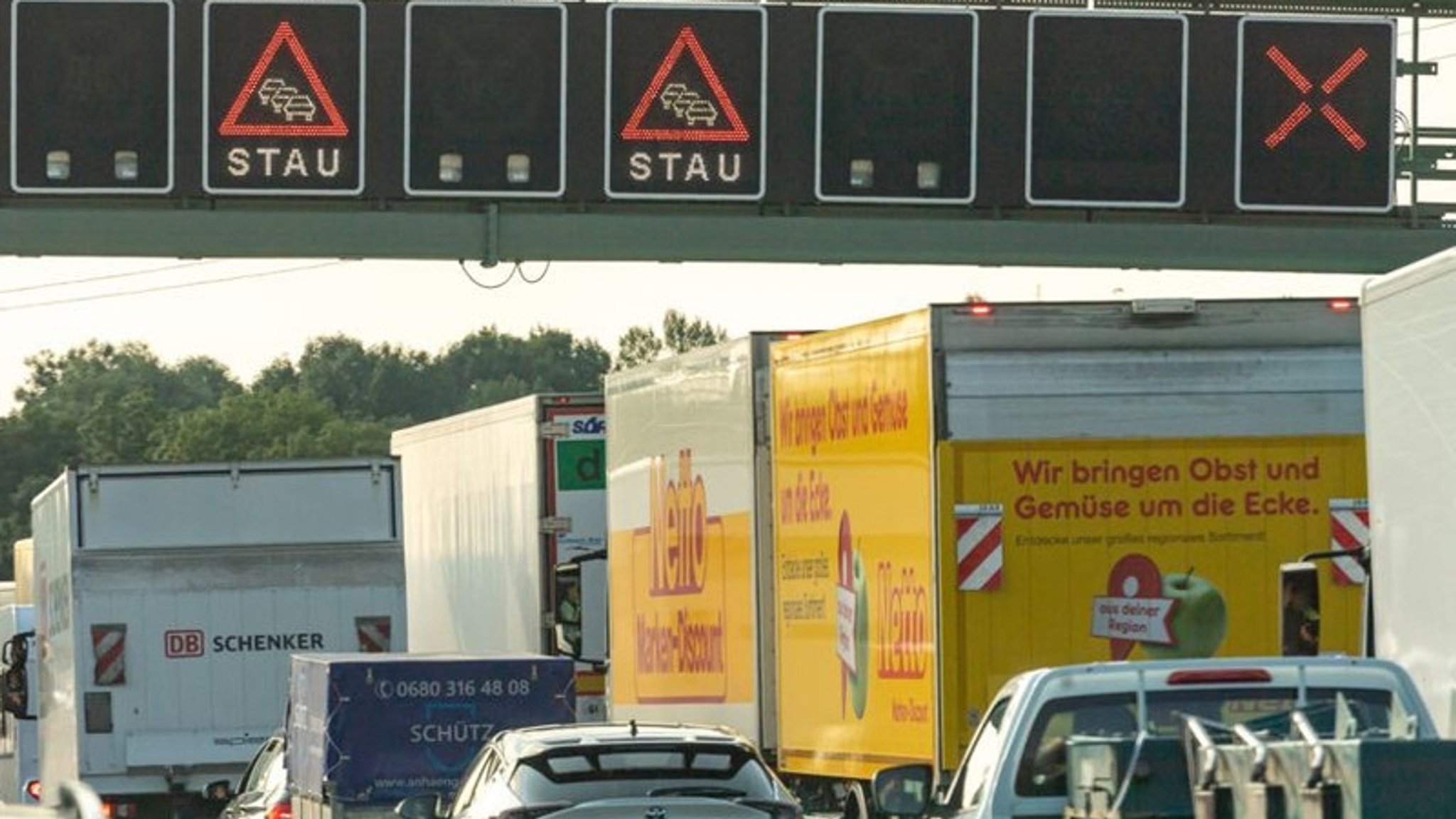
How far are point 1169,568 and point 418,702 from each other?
667cm

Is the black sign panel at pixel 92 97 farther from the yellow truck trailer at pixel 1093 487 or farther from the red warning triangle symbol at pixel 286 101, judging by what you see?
the yellow truck trailer at pixel 1093 487

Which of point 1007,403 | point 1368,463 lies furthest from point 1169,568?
point 1368,463

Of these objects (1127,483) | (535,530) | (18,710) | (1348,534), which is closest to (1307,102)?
(535,530)

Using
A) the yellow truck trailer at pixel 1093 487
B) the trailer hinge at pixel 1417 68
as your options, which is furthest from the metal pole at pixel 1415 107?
the yellow truck trailer at pixel 1093 487

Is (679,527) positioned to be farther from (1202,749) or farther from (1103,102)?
(1202,749)

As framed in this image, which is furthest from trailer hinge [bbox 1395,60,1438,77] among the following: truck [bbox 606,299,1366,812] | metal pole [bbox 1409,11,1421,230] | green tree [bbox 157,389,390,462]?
green tree [bbox 157,389,390,462]

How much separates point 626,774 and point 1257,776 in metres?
5.77

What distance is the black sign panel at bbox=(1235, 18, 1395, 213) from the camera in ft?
97.7

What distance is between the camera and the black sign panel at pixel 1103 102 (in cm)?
2925

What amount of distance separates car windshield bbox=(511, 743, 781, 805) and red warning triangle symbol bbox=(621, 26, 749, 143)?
41.8ft

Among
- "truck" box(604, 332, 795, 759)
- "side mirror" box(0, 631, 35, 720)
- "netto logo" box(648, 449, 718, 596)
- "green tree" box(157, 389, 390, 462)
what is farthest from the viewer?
"green tree" box(157, 389, 390, 462)

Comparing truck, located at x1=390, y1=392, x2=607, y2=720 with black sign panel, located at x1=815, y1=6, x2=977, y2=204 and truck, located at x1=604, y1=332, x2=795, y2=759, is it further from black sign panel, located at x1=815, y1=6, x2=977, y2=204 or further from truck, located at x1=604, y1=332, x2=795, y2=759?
black sign panel, located at x1=815, y1=6, x2=977, y2=204

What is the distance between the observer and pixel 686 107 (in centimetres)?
2889

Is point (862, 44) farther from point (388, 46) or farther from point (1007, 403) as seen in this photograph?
point (1007, 403)
